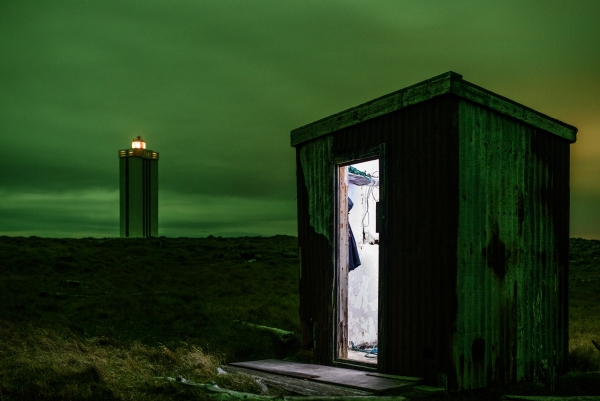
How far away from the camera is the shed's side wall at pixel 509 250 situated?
6.39 meters

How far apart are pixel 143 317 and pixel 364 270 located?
644 cm

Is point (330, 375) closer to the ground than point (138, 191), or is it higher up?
closer to the ground

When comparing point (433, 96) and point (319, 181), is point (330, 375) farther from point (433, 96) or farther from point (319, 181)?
point (433, 96)

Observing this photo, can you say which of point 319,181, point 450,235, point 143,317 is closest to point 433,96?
point 450,235

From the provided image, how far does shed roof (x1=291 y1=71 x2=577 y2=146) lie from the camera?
632cm

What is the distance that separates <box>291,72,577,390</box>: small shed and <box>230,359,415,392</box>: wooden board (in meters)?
0.39

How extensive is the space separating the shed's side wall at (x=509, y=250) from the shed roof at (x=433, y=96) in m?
0.12

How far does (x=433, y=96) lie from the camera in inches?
252

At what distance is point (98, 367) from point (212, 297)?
426 inches

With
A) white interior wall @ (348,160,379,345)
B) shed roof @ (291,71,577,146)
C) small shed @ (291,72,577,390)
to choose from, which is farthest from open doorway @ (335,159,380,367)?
shed roof @ (291,71,577,146)

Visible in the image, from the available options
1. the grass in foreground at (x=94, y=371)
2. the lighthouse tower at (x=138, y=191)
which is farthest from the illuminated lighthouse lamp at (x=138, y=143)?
the grass in foreground at (x=94, y=371)

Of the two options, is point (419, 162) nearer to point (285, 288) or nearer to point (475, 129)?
point (475, 129)

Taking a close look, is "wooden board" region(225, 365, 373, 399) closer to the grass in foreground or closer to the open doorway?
the grass in foreground

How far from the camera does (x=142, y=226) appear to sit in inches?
2042
